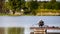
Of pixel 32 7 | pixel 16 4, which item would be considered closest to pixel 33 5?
pixel 32 7

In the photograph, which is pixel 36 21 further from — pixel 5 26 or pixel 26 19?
pixel 5 26

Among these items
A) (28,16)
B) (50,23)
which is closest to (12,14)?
(28,16)

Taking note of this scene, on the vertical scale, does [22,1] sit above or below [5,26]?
above

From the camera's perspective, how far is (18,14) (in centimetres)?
474

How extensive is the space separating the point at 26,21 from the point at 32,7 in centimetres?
43

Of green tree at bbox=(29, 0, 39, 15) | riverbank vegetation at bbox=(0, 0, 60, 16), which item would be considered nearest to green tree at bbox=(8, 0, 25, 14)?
riverbank vegetation at bbox=(0, 0, 60, 16)

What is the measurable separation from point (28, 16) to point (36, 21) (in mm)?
269

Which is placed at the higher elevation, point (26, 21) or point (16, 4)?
point (16, 4)

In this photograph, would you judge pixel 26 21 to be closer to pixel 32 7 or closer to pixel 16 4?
pixel 32 7

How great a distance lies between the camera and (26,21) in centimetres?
470

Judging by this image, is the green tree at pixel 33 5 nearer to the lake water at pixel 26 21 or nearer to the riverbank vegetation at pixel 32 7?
the riverbank vegetation at pixel 32 7

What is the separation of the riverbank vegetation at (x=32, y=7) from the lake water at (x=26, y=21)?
12 cm

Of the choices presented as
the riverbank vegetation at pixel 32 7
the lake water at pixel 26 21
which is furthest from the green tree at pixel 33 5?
the lake water at pixel 26 21

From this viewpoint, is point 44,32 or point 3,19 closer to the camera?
point 44,32
